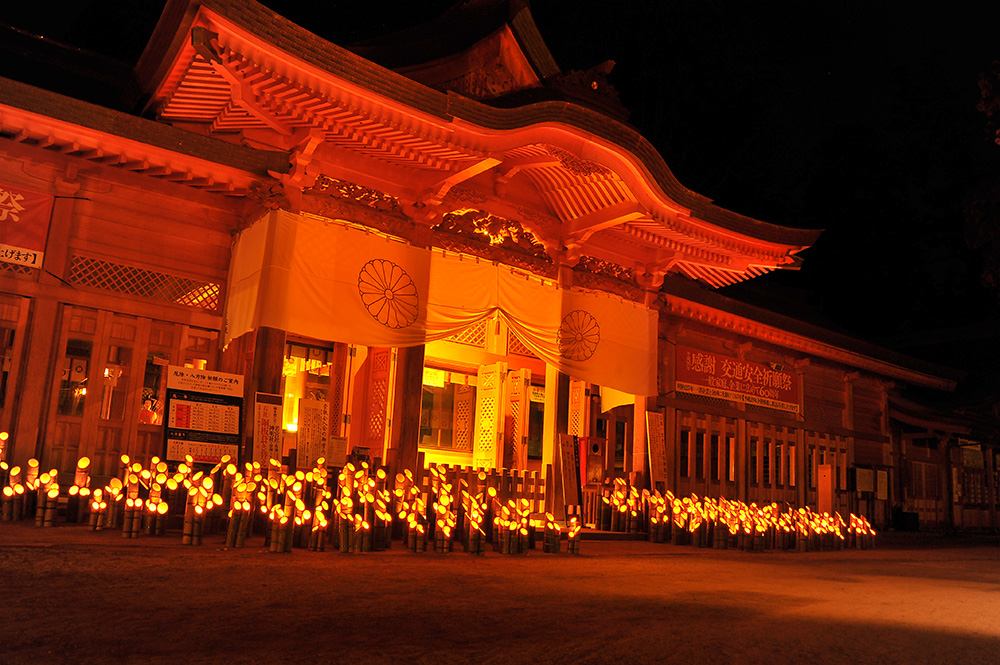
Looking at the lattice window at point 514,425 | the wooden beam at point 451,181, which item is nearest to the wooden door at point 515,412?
the lattice window at point 514,425

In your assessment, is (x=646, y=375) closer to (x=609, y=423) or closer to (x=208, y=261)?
(x=609, y=423)

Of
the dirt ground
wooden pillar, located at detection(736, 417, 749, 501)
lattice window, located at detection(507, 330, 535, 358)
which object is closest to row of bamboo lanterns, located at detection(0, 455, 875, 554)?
the dirt ground

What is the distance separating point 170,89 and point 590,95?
504 centimetres

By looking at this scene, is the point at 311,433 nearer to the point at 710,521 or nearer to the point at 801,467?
the point at 710,521

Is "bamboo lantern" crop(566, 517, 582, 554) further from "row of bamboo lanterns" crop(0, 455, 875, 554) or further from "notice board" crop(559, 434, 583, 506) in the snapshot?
"notice board" crop(559, 434, 583, 506)

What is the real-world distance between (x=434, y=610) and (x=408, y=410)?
17.1ft

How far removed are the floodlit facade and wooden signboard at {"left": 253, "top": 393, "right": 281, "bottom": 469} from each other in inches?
1.1

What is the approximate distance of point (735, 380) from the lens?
14.4 metres

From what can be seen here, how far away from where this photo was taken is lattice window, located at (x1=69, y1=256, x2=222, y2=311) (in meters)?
8.57

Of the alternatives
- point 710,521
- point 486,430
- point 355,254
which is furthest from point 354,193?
point 710,521

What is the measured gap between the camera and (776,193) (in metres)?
31.0

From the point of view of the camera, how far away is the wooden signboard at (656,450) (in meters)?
12.4

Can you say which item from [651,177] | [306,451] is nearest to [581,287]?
[651,177]

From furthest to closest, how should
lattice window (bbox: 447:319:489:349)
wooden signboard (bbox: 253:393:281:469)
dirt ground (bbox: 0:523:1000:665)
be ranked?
lattice window (bbox: 447:319:489:349) → wooden signboard (bbox: 253:393:281:469) → dirt ground (bbox: 0:523:1000:665)
